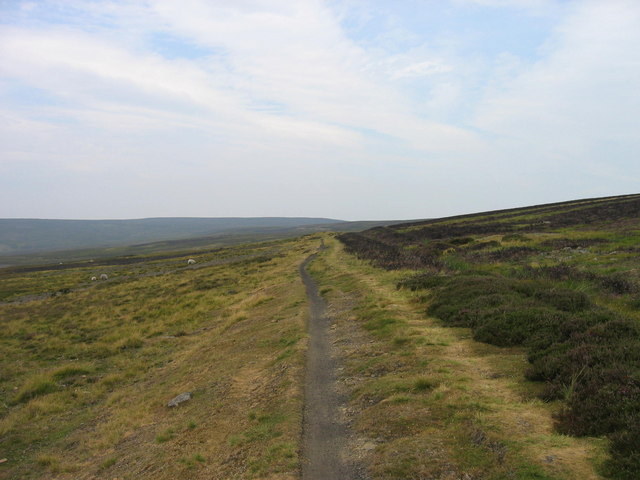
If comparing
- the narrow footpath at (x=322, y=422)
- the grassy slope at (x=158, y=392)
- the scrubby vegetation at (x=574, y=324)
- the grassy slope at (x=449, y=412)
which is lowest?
the grassy slope at (x=158, y=392)

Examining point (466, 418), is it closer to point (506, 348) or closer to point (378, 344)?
point (506, 348)

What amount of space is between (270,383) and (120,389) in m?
9.61

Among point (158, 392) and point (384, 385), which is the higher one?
point (384, 385)

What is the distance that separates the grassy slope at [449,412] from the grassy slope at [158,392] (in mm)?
1909

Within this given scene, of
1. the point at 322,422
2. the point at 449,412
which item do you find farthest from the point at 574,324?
the point at 322,422

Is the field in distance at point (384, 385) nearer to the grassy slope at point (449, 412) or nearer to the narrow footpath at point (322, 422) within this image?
the grassy slope at point (449, 412)

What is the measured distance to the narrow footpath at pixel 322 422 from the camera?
284 inches

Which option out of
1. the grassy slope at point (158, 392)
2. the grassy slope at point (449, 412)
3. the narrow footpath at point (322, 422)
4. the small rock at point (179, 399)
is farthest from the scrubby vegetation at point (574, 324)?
the small rock at point (179, 399)

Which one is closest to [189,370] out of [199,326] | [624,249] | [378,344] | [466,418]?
[378,344]

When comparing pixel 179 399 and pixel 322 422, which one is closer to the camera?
pixel 322 422

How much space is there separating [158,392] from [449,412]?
12.2m

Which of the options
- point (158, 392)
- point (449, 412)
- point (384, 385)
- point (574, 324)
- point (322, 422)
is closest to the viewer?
point (449, 412)

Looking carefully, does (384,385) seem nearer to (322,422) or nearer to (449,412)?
(322,422)

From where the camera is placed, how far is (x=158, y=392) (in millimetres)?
15375
